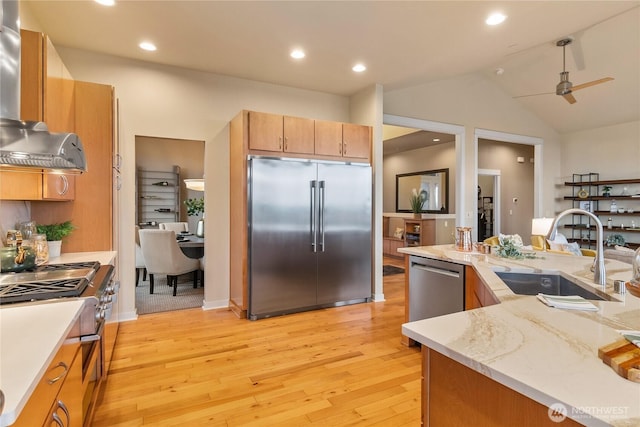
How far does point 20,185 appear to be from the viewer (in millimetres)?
2025

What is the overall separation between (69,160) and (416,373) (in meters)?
2.54

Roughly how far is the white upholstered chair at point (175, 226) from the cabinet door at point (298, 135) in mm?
2772

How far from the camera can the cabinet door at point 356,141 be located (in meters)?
4.29

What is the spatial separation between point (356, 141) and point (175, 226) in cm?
336

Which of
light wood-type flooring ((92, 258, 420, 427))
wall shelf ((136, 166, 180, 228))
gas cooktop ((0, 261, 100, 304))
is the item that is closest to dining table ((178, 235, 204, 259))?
wall shelf ((136, 166, 180, 228))

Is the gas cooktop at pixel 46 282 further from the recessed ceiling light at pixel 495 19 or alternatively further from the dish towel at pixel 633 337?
the recessed ceiling light at pixel 495 19

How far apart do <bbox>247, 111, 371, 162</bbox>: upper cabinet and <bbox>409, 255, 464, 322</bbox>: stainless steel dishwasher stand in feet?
6.03

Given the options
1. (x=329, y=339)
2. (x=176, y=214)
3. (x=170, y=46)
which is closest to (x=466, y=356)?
(x=329, y=339)

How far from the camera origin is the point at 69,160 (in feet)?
5.06

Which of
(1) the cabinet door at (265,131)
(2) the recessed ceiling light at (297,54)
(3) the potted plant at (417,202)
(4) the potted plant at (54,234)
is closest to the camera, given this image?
(4) the potted plant at (54,234)

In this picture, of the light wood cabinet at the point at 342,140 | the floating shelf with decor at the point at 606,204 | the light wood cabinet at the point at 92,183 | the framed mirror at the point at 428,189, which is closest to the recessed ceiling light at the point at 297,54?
the light wood cabinet at the point at 342,140

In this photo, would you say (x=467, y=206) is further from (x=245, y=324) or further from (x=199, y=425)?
(x=199, y=425)

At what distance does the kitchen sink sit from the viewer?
1.91 meters

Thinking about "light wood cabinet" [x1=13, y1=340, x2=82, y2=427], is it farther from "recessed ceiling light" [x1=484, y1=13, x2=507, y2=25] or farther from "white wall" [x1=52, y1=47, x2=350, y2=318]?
"recessed ceiling light" [x1=484, y1=13, x2=507, y2=25]
